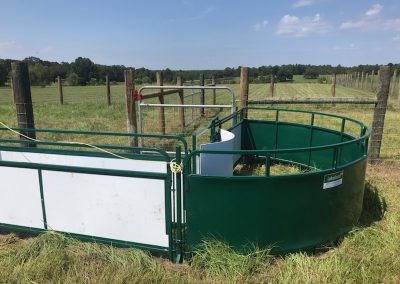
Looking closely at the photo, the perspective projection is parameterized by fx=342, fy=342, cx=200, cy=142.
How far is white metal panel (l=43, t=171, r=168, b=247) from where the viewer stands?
363 centimetres

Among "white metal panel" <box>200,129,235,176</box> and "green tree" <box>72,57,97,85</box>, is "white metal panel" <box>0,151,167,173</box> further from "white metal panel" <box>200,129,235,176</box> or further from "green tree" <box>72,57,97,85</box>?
"green tree" <box>72,57,97,85</box>

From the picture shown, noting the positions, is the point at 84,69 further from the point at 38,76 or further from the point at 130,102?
the point at 130,102

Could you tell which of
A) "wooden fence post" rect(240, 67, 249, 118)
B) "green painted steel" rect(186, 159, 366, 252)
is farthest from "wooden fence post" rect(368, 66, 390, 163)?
"green painted steel" rect(186, 159, 366, 252)

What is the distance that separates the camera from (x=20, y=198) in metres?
4.10

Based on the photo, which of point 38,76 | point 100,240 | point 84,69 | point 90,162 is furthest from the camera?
point 84,69

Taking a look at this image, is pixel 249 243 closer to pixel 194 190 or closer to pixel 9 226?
pixel 194 190

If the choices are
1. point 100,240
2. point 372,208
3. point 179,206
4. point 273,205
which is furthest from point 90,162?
point 372,208

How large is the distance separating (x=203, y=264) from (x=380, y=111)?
549cm

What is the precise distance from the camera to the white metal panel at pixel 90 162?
4180mm

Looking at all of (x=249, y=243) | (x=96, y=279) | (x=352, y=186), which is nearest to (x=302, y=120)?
(x=352, y=186)

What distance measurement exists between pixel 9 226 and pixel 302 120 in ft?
40.4

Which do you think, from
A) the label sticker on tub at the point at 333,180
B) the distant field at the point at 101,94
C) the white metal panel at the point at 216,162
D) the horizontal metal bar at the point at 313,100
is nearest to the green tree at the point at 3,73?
the distant field at the point at 101,94

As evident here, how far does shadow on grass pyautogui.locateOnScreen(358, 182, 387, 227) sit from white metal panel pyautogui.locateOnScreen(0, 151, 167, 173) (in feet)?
9.67

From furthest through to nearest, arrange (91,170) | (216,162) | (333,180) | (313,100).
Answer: (313,100) < (216,162) < (333,180) < (91,170)
